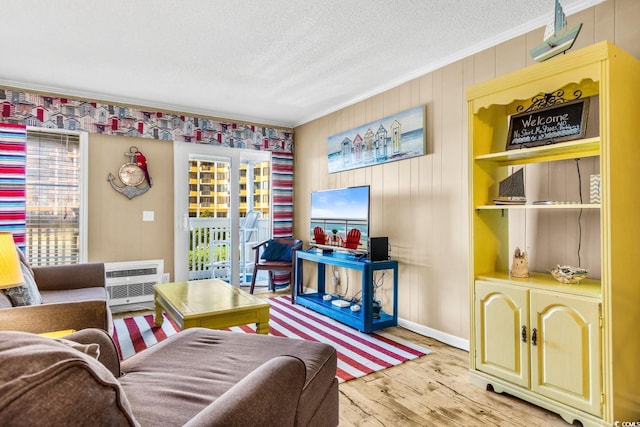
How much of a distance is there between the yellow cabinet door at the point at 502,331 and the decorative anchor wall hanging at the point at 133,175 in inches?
150

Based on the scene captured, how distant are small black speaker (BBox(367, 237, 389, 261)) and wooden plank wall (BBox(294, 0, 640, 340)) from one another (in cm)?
19

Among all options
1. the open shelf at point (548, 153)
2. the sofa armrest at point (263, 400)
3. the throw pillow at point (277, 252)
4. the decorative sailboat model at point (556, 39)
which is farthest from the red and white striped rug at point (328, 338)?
the decorative sailboat model at point (556, 39)

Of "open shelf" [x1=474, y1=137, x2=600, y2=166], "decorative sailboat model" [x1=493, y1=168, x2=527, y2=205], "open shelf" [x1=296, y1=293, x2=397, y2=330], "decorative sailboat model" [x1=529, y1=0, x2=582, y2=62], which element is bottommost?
"open shelf" [x1=296, y1=293, x2=397, y2=330]

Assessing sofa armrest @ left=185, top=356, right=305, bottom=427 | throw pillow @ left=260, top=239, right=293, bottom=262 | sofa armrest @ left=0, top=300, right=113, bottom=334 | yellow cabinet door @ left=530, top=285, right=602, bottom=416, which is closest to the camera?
sofa armrest @ left=185, top=356, right=305, bottom=427

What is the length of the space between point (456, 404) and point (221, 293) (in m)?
1.96

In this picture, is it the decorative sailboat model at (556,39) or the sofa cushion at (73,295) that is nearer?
the decorative sailboat model at (556,39)

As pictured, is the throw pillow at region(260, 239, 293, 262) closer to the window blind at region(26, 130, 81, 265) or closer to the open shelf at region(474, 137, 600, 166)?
the window blind at region(26, 130, 81, 265)

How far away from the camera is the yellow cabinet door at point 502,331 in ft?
7.02

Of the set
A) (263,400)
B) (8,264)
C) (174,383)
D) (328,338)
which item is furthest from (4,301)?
(328,338)

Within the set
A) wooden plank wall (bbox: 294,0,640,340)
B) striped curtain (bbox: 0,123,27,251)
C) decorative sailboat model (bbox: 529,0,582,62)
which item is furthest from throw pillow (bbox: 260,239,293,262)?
decorative sailboat model (bbox: 529,0,582,62)

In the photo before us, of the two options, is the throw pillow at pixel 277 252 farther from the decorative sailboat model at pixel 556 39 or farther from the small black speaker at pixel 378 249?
the decorative sailboat model at pixel 556 39

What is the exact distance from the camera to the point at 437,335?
322 centimetres

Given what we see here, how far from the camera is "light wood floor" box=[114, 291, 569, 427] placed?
1987 millimetres

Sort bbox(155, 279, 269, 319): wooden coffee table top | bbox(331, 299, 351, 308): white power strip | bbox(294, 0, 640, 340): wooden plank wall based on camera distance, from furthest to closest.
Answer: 1. bbox(331, 299, 351, 308): white power strip
2. bbox(294, 0, 640, 340): wooden plank wall
3. bbox(155, 279, 269, 319): wooden coffee table top
